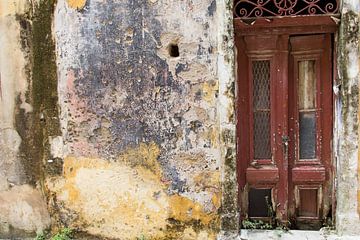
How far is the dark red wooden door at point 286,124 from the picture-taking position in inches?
184

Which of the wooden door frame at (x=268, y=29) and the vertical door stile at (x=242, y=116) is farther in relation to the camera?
the vertical door stile at (x=242, y=116)

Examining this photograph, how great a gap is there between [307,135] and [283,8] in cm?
126

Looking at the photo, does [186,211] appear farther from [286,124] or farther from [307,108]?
[307,108]

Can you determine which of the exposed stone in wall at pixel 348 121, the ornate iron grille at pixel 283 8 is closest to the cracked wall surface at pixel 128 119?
the exposed stone in wall at pixel 348 121

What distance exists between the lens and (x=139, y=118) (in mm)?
4750

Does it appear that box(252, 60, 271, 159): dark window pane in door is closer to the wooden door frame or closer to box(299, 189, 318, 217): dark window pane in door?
the wooden door frame

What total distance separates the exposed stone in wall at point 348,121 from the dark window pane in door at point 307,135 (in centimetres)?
31

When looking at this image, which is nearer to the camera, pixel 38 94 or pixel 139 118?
pixel 139 118

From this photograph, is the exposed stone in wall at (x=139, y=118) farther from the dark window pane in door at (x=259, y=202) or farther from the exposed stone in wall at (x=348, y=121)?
the exposed stone in wall at (x=348, y=121)

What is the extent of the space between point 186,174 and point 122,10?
169 centimetres

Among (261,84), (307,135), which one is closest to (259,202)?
(307,135)

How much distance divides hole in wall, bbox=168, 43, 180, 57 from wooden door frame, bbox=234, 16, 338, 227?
0.58m

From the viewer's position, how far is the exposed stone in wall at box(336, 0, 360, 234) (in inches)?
171

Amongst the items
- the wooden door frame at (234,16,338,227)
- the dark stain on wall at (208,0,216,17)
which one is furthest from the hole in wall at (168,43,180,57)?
the wooden door frame at (234,16,338,227)
